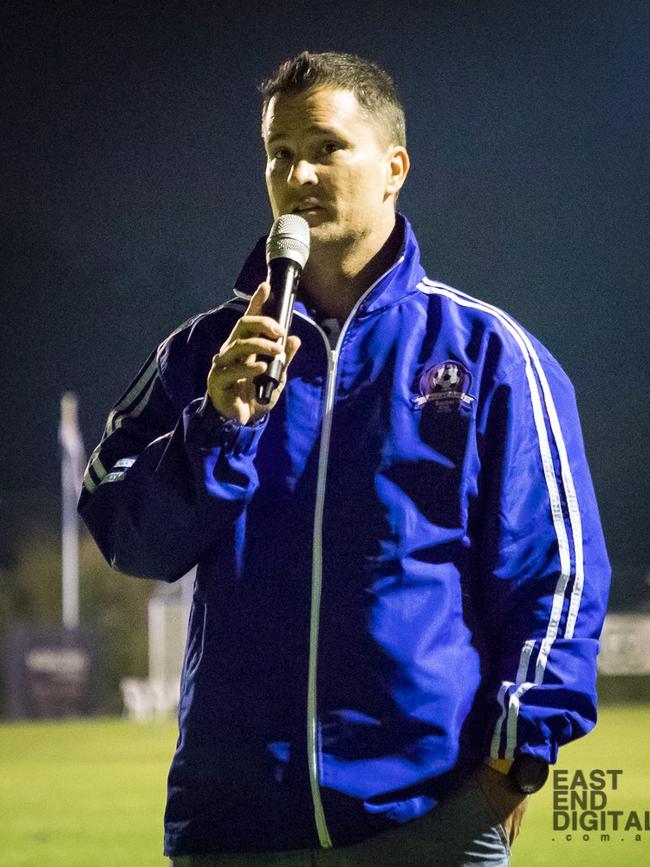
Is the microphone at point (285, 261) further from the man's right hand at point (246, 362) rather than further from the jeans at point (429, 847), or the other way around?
the jeans at point (429, 847)

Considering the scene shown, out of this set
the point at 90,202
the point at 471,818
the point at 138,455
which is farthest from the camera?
the point at 90,202

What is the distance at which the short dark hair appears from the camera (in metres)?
1.84

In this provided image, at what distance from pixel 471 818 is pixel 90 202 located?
28.2 metres

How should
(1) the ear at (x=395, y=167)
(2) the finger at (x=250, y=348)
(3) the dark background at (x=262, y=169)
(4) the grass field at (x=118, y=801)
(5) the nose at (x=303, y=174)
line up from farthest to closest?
(3) the dark background at (x=262, y=169)
(4) the grass field at (x=118, y=801)
(1) the ear at (x=395, y=167)
(5) the nose at (x=303, y=174)
(2) the finger at (x=250, y=348)

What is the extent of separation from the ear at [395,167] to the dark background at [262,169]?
508 cm

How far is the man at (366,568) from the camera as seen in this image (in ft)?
5.13

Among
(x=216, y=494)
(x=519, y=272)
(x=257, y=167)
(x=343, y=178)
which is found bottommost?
(x=216, y=494)

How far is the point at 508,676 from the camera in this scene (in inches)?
63.2

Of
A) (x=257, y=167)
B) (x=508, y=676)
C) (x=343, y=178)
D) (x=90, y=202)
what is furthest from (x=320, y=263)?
(x=90, y=202)

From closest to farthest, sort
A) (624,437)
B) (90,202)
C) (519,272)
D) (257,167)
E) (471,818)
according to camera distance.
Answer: (471,818)
(257,167)
(519,272)
(624,437)
(90,202)

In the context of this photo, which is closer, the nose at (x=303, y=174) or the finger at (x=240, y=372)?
the finger at (x=240, y=372)

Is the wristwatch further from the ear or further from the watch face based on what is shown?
the ear

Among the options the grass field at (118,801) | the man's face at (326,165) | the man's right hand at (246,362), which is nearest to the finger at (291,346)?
the man's right hand at (246,362)

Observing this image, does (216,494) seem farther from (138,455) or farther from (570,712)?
(570,712)
